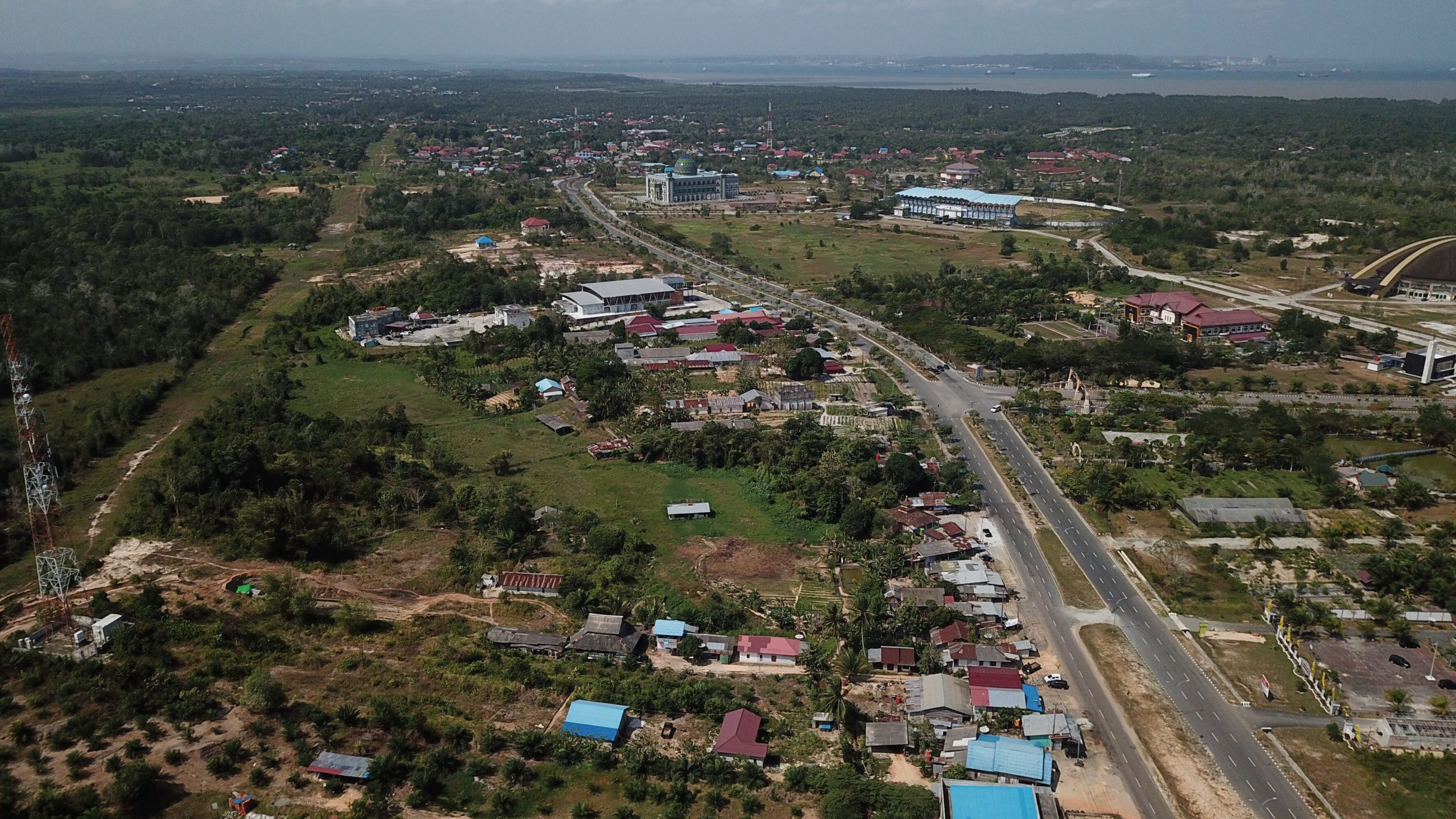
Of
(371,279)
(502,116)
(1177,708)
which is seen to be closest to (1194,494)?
(1177,708)

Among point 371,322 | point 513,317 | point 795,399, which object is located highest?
point 513,317

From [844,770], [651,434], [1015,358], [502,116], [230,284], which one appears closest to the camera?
[844,770]

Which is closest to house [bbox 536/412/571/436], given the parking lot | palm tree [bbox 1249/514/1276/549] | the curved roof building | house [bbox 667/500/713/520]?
house [bbox 667/500/713/520]

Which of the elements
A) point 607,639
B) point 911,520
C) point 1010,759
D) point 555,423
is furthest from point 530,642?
point 555,423

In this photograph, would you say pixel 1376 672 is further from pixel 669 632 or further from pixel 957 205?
pixel 957 205

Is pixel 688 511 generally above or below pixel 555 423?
below

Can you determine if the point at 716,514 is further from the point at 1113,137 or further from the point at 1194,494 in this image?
the point at 1113,137

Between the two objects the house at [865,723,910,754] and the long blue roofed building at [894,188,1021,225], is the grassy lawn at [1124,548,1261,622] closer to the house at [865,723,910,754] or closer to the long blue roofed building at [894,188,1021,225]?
the house at [865,723,910,754]

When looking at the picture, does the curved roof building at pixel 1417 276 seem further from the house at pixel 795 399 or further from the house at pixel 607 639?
the house at pixel 607 639
